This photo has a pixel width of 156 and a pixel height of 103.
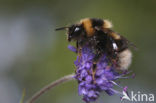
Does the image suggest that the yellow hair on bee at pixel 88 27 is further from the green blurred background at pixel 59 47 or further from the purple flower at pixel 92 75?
the green blurred background at pixel 59 47

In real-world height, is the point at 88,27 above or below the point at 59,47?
above

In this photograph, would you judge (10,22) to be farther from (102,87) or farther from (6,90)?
(102,87)

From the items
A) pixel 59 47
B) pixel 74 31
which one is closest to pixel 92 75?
pixel 74 31

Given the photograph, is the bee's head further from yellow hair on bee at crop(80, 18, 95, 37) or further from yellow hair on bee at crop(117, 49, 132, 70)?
yellow hair on bee at crop(117, 49, 132, 70)

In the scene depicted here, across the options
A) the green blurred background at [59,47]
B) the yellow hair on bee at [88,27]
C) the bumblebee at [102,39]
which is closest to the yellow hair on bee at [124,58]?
the bumblebee at [102,39]

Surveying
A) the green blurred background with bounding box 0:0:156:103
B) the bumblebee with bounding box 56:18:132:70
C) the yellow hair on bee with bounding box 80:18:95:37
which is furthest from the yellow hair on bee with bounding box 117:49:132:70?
the green blurred background with bounding box 0:0:156:103

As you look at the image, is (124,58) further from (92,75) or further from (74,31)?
(74,31)
